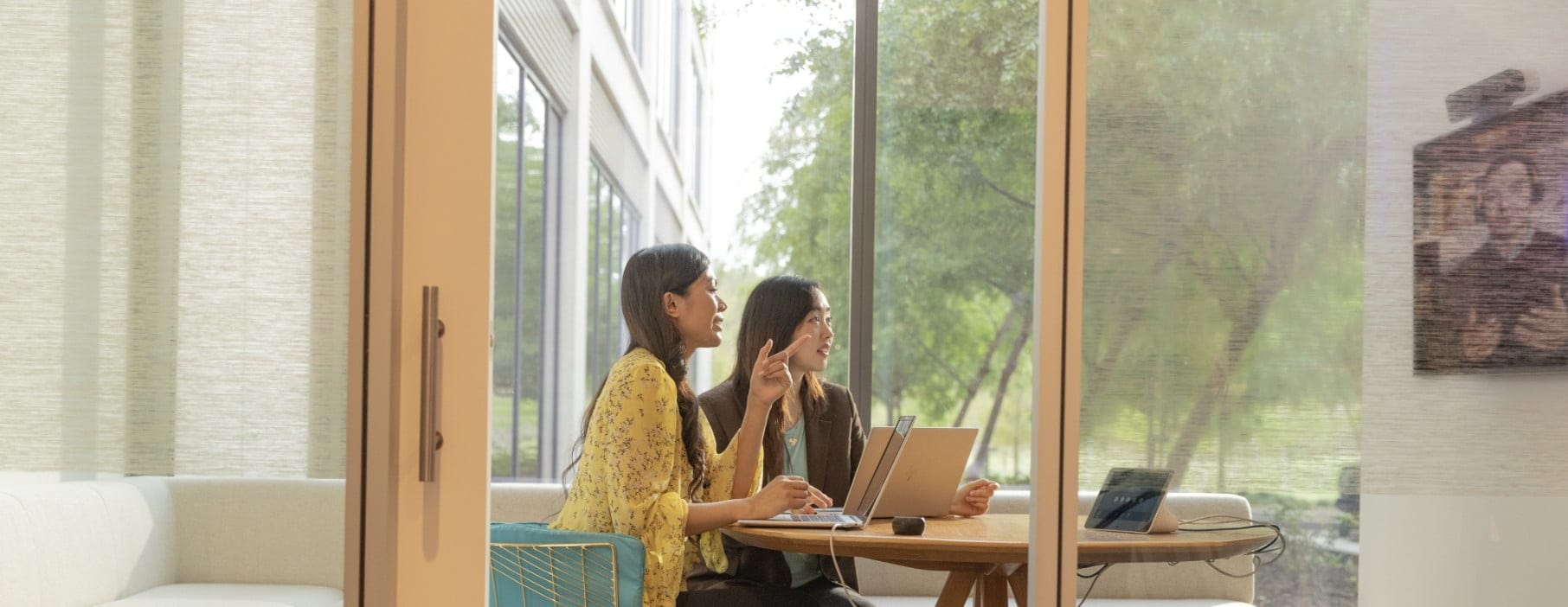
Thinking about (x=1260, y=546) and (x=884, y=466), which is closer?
(x=1260, y=546)

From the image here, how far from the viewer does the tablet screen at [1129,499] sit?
2107 millimetres

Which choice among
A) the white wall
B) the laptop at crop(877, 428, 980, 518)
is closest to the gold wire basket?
the laptop at crop(877, 428, 980, 518)

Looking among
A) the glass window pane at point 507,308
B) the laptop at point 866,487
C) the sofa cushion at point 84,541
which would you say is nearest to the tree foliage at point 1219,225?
the laptop at point 866,487

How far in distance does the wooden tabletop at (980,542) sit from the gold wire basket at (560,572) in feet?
1.21

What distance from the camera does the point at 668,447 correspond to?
2.60 meters

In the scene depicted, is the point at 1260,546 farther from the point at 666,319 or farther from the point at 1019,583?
the point at 666,319

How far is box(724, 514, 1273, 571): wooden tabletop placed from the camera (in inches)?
83.6

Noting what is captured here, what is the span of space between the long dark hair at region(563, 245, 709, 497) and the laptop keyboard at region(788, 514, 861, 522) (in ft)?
0.80

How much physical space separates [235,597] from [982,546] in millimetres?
1307

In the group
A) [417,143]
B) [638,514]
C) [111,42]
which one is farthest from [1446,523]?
[111,42]

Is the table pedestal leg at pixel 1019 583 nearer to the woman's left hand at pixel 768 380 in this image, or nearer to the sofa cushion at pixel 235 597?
the woman's left hand at pixel 768 380

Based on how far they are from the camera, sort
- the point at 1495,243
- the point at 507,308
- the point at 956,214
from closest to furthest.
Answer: the point at 1495,243 < the point at 507,308 < the point at 956,214

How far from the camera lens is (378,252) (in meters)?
2.05

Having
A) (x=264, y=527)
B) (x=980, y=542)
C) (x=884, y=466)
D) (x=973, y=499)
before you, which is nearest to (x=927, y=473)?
(x=884, y=466)
